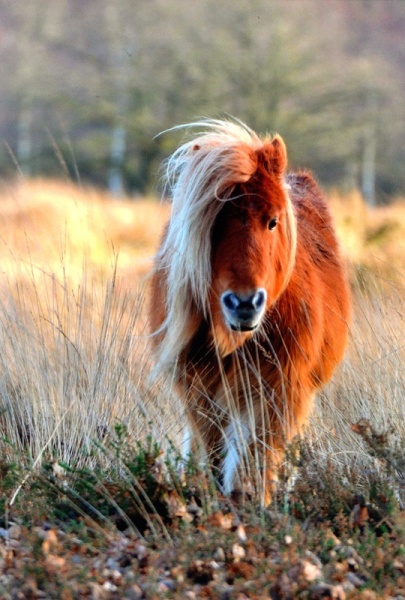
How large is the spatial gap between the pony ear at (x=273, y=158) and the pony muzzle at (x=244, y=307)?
0.68 metres

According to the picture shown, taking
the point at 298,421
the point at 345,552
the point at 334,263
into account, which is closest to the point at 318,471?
the point at 298,421

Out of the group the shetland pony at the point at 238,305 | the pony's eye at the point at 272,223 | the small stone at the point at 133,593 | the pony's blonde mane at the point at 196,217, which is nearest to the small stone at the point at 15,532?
the small stone at the point at 133,593

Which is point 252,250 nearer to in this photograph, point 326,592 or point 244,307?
point 244,307

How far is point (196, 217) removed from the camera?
12.7 ft

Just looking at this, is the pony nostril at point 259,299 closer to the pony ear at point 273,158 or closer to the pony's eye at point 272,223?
the pony's eye at point 272,223

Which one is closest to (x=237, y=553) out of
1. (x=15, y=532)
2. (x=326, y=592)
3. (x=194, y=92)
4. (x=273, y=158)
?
(x=326, y=592)

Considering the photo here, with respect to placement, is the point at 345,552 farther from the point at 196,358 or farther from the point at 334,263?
the point at 334,263

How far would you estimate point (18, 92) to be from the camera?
1580 inches

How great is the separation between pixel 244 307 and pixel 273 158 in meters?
0.83

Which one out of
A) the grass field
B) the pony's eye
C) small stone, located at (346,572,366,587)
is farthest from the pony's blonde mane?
small stone, located at (346,572,366,587)

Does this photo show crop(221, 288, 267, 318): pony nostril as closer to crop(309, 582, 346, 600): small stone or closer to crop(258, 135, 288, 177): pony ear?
crop(258, 135, 288, 177): pony ear

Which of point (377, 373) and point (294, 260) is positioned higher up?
point (294, 260)

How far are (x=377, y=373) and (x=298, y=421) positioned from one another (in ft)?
1.90

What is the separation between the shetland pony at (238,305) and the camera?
3.81 m
